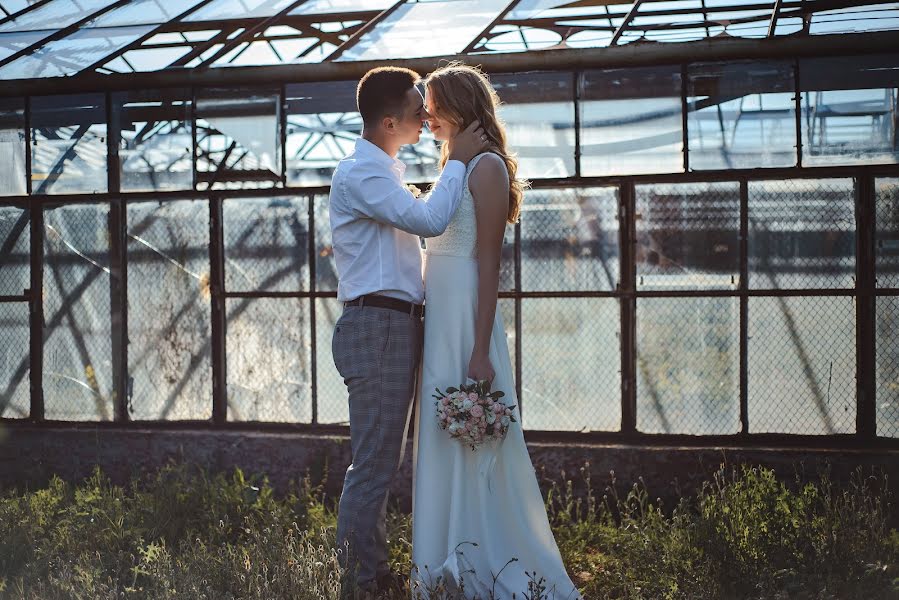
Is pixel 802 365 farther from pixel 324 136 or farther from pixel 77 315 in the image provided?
pixel 77 315

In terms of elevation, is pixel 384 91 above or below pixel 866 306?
above

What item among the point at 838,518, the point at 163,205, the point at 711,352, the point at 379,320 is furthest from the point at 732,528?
the point at 163,205

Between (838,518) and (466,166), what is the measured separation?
2348mm

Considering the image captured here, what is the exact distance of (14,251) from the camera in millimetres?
6105

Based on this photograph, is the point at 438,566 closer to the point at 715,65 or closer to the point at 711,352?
the point at 711,352

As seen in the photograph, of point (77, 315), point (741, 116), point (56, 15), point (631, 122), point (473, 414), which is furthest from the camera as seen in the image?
point (56, 15)

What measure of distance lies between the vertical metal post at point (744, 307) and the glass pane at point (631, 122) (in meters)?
0.40

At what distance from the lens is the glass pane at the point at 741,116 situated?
519cm

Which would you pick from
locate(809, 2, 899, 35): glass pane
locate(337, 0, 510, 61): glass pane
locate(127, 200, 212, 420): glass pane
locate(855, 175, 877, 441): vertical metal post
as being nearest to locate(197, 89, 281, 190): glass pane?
locate(127, 200, 212, 420): glass pane

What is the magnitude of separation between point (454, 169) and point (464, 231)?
239 millimetres

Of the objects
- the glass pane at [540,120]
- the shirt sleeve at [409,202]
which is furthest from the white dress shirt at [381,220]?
the glass pane at [540,120]

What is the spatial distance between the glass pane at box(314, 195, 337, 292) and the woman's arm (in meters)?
2.35

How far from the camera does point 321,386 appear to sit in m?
5.77

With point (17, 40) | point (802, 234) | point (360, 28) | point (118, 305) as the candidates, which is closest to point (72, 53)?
point (17, 40)
